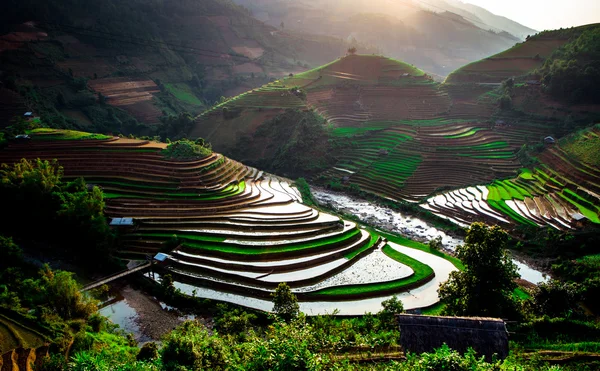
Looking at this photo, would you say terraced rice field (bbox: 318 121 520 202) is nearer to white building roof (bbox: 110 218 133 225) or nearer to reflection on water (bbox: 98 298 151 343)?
white building roof (bbox: 110 218 133 225)

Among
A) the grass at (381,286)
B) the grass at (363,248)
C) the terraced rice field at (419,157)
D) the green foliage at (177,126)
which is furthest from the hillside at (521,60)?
the grass at (381,286)

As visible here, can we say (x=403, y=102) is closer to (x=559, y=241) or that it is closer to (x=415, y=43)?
(x=559, y=241)

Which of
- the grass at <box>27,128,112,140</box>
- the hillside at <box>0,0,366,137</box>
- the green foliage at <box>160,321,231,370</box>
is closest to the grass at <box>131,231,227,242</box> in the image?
the green foliage at <box>160,321,231,370</box>

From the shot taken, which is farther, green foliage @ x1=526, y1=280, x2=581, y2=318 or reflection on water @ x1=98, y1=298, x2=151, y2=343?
reflection on water @ x1=98, y1=298, x2=151, y2=343

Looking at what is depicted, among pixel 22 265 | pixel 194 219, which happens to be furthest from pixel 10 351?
pixel 194 219

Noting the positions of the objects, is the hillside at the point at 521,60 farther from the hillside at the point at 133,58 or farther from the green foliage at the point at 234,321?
the green foliage at the point at 234,321

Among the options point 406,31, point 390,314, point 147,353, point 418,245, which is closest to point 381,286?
point 390,314
